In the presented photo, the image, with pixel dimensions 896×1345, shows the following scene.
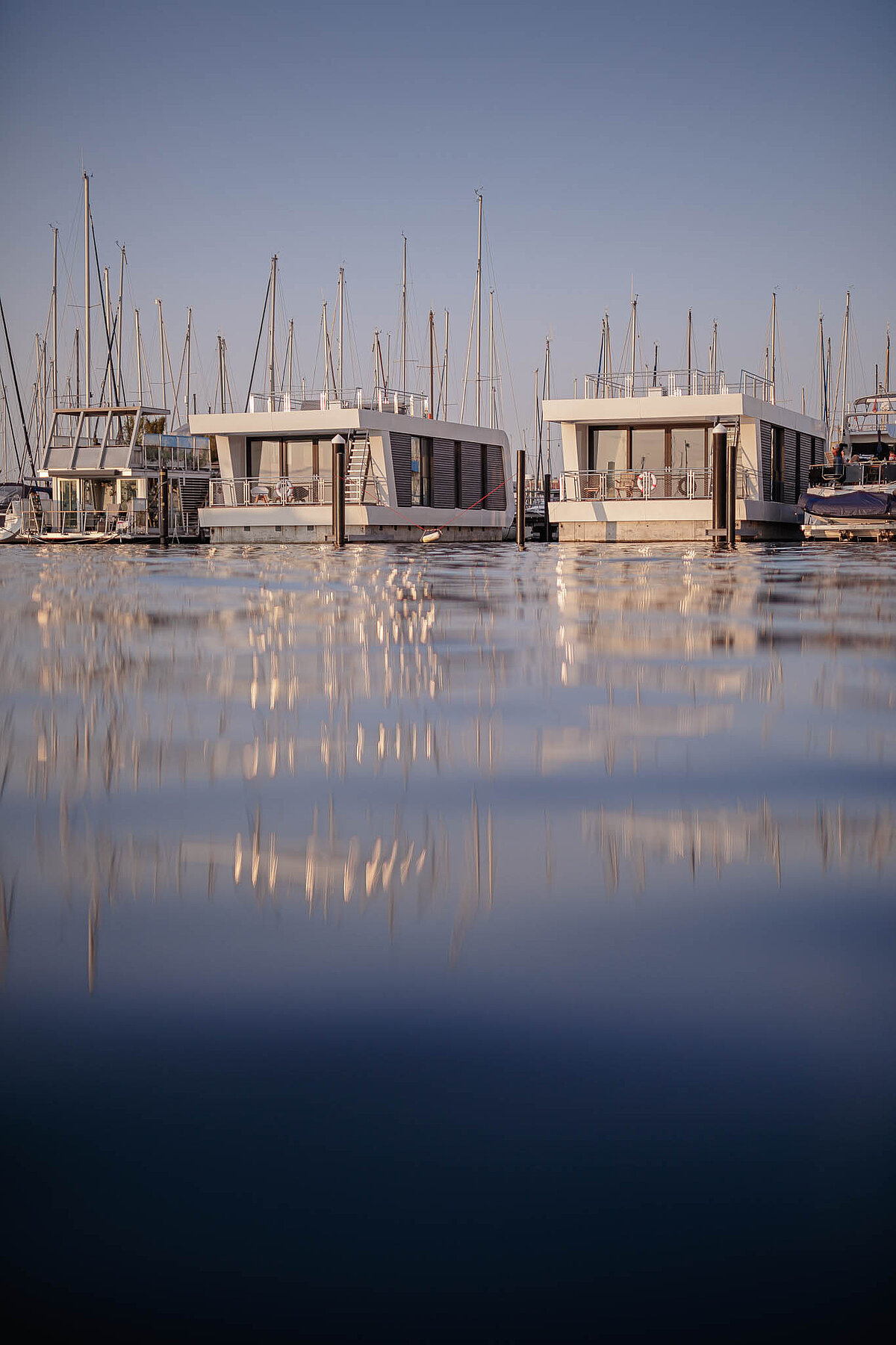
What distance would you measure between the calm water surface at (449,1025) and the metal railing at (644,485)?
1382 inches

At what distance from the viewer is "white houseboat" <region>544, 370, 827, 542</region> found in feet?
128

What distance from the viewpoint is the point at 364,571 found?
2020cm

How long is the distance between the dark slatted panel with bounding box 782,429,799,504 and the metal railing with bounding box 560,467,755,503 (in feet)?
19.2

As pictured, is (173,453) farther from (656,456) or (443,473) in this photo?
(656,456)

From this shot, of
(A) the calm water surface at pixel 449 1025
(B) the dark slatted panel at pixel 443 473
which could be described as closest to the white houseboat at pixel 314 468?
(B) the dark slatted panel at pixel 443 473

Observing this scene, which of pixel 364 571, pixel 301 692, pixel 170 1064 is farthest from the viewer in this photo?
pixel 364 571

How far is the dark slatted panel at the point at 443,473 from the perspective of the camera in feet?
163

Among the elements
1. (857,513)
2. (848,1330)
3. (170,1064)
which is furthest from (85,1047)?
(857,513)

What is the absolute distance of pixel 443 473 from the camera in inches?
1991

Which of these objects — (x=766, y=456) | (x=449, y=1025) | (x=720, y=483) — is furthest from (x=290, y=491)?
(x=449, y=1025)

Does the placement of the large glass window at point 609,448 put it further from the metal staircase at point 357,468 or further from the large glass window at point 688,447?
the metal staircase at point 357,468

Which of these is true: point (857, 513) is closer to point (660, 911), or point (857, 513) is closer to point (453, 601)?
point (453, 601)

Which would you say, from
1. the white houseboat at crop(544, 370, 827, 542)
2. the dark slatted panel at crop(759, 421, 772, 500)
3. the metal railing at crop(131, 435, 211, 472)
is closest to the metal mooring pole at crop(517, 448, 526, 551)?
the white houseboat at crop(544, 370, 827, 542)

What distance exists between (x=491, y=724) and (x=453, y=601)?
7.86 meters
